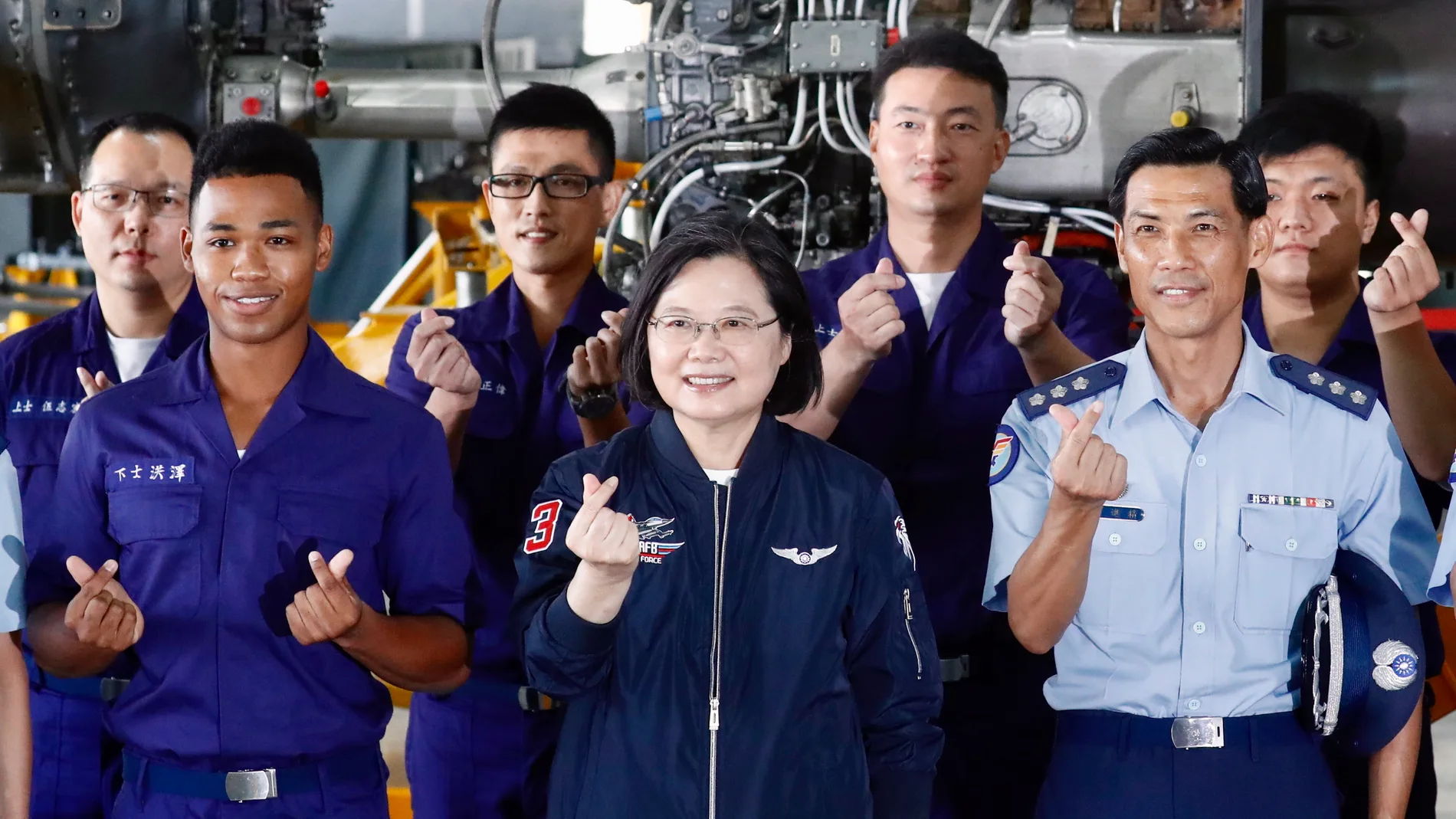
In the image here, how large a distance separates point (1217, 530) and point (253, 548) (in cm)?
137

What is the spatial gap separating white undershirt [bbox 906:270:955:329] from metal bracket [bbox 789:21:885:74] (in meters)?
1.09

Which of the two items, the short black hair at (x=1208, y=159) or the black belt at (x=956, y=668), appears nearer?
the short black hair at (x=1208, y=159)

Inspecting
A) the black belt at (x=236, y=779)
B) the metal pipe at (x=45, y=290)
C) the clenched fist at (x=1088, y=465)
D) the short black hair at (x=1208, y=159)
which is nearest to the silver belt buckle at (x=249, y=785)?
the black belt at (x=236, y=779)

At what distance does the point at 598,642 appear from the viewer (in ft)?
5.64

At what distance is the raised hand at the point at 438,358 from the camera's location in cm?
244

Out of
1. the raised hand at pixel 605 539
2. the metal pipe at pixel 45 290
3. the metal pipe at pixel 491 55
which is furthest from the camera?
the metal pipe at pixel 45 290

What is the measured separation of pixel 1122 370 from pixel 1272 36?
2039mm

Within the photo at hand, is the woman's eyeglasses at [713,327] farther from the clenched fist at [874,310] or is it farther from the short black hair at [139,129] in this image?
the short black hair at [139,129]

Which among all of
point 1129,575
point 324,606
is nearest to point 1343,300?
point 1129,575

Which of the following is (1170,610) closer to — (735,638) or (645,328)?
(735,638)

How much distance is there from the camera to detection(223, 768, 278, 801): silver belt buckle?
76.2 inches

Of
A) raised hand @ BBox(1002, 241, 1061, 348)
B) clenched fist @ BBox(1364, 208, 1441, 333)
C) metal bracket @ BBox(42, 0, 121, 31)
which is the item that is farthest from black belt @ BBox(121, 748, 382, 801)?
metal bracket @ BBox(42, 0, 121, 31)

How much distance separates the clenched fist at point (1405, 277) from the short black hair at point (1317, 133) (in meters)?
0.40

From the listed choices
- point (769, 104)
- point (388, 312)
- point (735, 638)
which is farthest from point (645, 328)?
point (388, 312)
